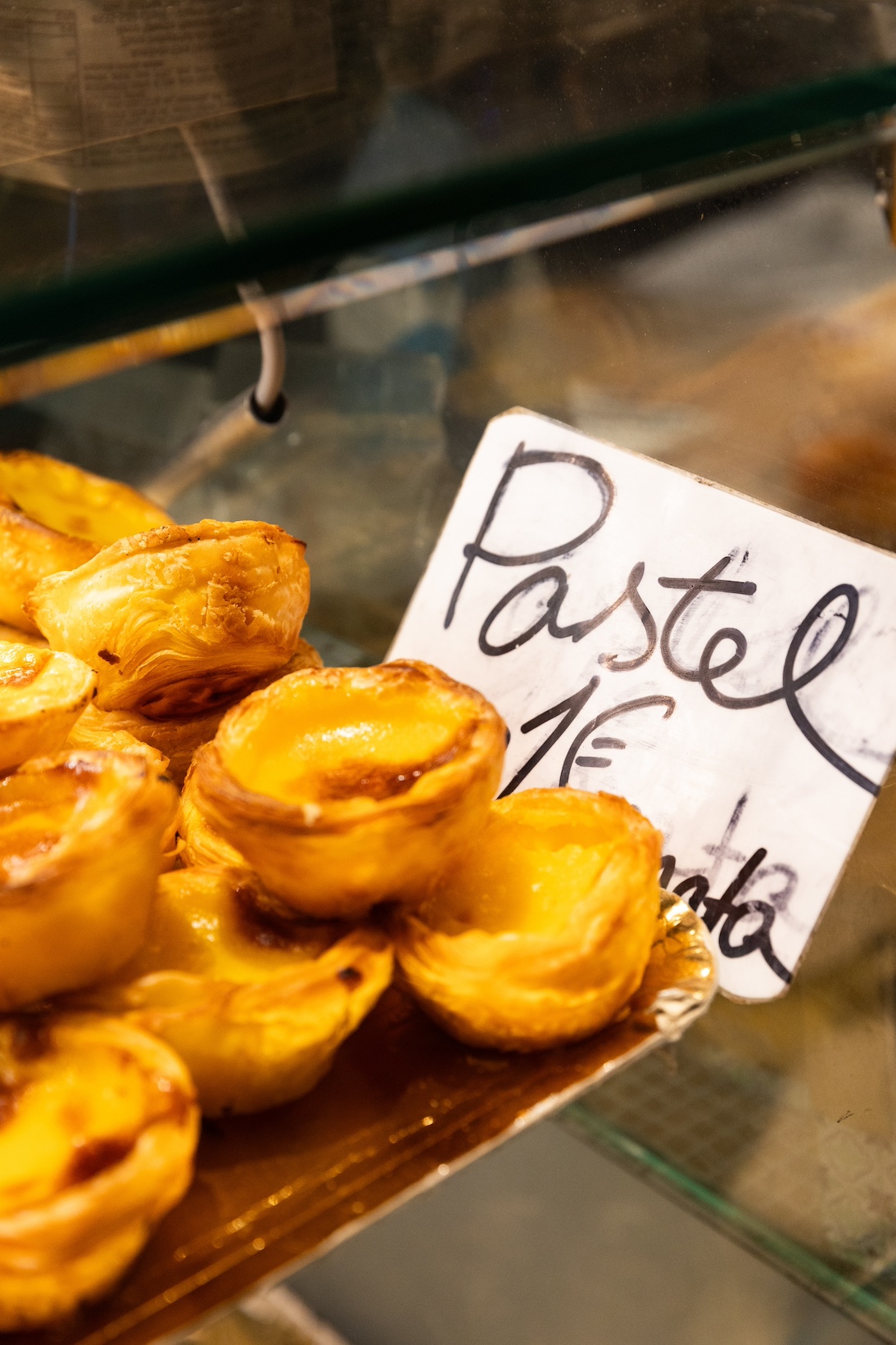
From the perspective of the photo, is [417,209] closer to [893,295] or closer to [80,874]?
[80,874]

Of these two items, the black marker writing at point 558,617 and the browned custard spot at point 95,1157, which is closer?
the browned custard spot at point 95,1157

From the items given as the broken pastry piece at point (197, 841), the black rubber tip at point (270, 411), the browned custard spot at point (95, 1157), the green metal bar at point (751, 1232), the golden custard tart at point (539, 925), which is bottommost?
the green metal bar at point (751, 1232)

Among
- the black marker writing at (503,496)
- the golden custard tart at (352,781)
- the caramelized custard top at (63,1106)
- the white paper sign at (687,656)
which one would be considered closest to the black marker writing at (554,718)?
the white paper sign at (687,656)

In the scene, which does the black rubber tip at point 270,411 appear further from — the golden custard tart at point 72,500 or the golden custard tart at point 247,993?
the golden custard tart at point 247,993

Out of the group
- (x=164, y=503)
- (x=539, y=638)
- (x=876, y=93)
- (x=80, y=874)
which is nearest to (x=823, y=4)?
(x=876, y=93)

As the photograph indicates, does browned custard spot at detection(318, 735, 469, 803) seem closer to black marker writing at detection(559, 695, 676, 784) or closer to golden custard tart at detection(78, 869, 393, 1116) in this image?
golden custard tart at detection(78, 869, 393, 1116)

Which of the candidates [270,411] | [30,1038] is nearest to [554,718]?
[30,1038]

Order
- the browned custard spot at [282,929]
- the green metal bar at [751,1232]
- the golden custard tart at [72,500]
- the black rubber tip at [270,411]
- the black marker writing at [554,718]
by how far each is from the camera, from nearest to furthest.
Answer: the browned custard spot at [282,929] → the green metal bar at [751,1232] → the black marker writing at [554,718] → the golden custard tart at [72,500] → the black rubber tip at [270,411]
